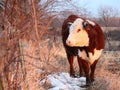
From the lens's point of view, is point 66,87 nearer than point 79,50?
Yes

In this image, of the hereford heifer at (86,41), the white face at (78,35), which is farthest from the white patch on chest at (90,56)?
the white face at (78,35)

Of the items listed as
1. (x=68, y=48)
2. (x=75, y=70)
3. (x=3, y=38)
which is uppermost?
A: (x=3, y=38)

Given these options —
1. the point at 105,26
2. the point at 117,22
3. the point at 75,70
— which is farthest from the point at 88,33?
the point at 117,22

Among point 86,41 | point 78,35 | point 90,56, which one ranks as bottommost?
point 90,56

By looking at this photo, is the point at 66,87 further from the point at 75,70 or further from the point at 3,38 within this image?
the point at 3,38

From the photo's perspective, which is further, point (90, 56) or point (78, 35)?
point (90, 56)

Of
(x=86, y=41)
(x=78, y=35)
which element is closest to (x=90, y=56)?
(x=86, y=41)

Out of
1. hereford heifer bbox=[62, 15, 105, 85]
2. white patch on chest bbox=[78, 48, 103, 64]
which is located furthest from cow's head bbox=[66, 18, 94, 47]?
white patch on chest bbox=[78, 48, 103, 64]

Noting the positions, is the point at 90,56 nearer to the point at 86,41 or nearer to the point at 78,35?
the point at 86,41

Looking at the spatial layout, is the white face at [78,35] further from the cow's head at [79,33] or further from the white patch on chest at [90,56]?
the white patch on chest at [90,56]

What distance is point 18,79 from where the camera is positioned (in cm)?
366

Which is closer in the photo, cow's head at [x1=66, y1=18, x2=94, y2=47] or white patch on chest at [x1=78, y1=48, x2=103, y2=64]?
cow's head at [x1=66, y1=18, x2=94, y2=47]

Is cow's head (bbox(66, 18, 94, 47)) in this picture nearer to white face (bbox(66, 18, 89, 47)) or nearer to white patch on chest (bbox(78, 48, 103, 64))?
white face (bbox(66, 18, 89, 47))

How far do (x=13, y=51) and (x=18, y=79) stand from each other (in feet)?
2.52
